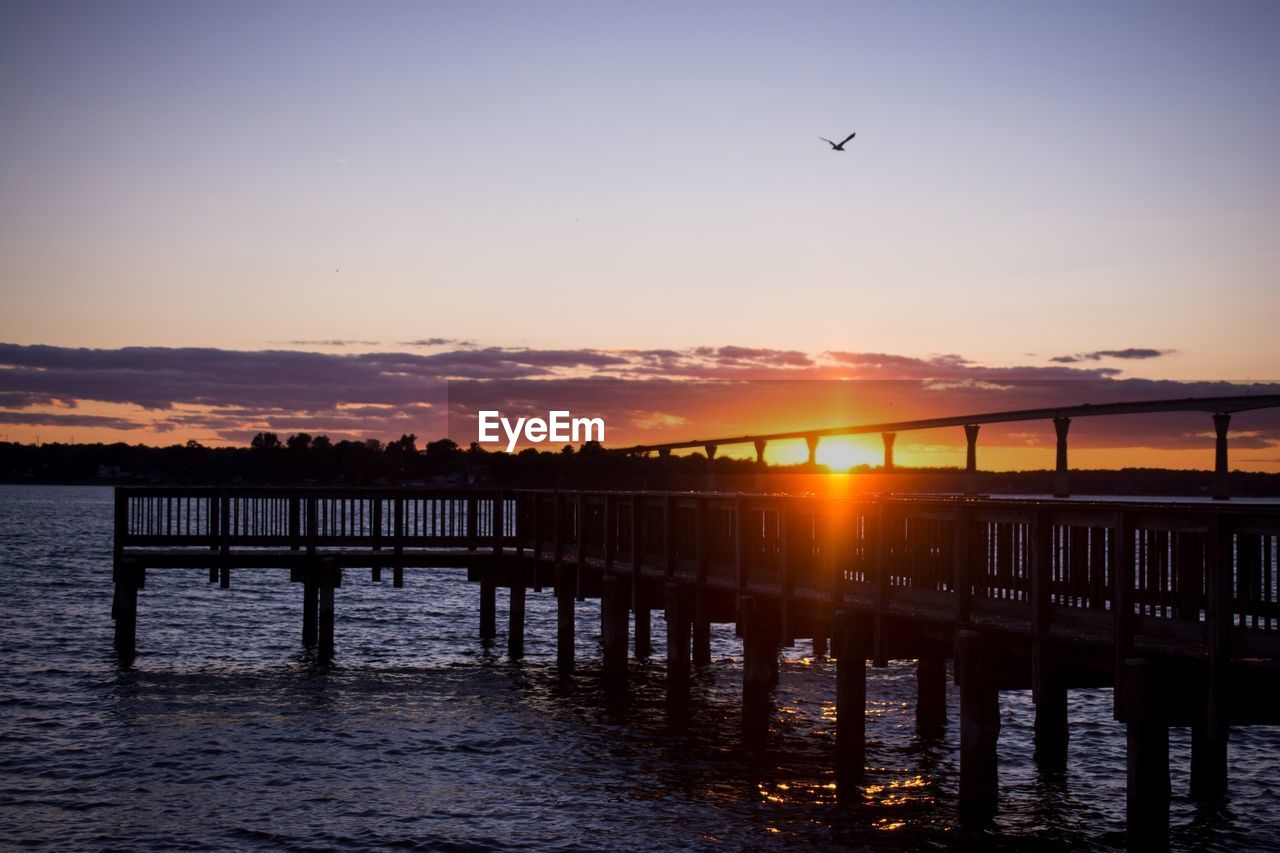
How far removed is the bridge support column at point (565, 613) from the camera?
1198 inches

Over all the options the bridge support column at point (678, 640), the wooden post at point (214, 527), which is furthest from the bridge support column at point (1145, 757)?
the wooden post at point (214, 527)

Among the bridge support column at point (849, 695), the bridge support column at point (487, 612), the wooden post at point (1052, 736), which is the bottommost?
the bridge support column at point (487, 612)

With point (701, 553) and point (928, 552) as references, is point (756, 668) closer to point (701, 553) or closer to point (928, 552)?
point (701, 553)

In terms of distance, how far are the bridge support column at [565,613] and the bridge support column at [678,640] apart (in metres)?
6.26

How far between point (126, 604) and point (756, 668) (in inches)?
759

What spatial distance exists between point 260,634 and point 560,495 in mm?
16192

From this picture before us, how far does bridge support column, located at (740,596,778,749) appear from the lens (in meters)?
20.4

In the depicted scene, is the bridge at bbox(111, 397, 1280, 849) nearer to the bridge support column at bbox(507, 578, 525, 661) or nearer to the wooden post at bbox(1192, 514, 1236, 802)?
the wooden post at bbox(1192, 514, 1236, 802)

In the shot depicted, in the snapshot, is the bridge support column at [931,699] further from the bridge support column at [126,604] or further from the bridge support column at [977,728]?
the bridge support column at [126,604]

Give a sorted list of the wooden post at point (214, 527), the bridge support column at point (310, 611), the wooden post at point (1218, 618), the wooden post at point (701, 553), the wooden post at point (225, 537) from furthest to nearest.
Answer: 1. the bridge support column at point (310, 611)
2. the wooden post at point (214, 527)
3. the wooden post at point (225, 537)
4. the wooden post at point (701, 553)
5. the wooden post at point (1218, 618)

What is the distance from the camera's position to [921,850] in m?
16.0

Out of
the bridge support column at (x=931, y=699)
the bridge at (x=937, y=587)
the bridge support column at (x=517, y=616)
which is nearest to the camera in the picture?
the bridge at (x=937, y=587)

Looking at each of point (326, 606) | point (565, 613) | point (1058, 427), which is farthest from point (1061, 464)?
point (326, 606)

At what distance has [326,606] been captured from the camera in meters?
33.5
